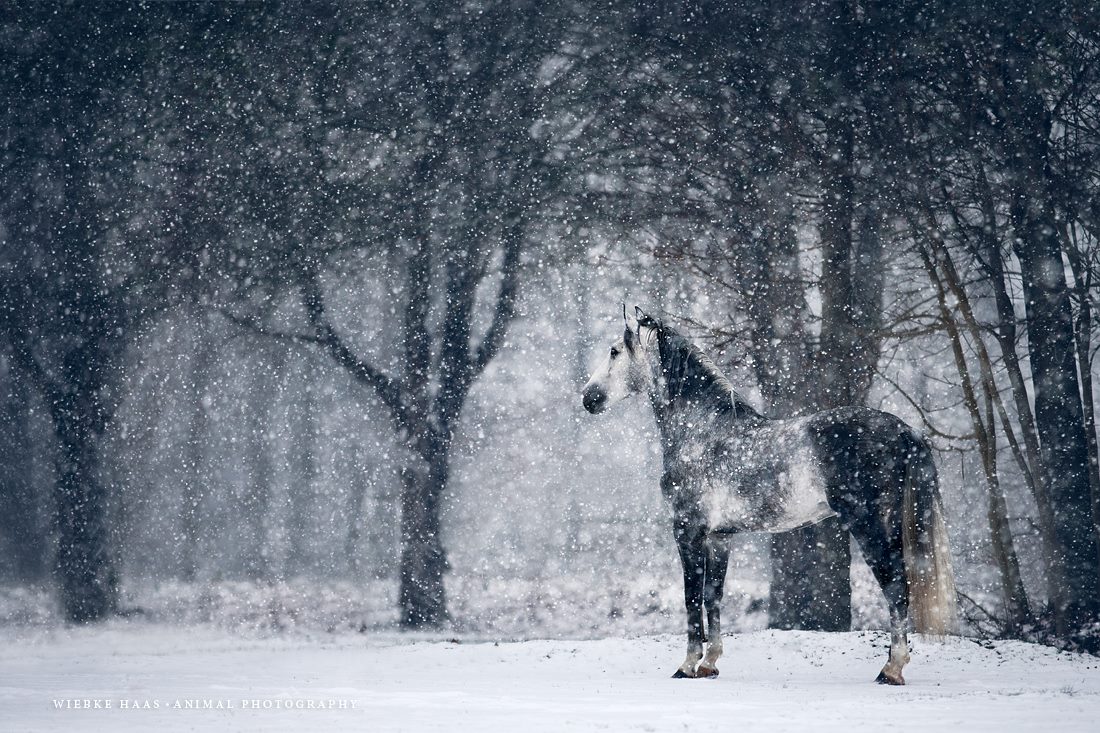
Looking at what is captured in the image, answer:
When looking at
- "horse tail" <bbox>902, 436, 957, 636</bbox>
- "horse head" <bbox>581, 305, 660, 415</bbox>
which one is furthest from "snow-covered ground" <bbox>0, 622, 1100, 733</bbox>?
"horse head" <bbox>581, 305, 660, 415</bbox>

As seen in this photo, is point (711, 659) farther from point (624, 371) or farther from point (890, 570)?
point (624, 371)

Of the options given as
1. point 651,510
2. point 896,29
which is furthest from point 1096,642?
point 651,510

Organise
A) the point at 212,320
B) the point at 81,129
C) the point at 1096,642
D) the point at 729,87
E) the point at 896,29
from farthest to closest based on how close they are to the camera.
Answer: the point at 212,320, the point at 81,129, the point at 729,87, the point at 896,29, the point at 1096,642

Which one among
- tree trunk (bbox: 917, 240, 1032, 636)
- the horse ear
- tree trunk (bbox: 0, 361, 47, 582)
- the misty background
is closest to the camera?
the horse ear

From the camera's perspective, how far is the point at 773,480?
6840 mm

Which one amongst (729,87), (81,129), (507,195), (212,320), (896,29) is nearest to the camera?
(896,29)

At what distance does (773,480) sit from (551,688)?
2087 millimetres

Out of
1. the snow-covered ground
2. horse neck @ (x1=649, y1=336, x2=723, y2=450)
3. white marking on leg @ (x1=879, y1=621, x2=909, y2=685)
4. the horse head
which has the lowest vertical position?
the snow-covered ground

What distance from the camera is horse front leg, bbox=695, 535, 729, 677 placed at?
7.24m

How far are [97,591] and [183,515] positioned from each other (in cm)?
378

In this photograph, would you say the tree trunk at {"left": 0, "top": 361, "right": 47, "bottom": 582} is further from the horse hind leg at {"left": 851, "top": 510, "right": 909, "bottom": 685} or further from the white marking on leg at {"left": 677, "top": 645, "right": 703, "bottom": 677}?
the horse hind leg at {"left": 851, "top": 510, "right": 909, "bottom": 685}

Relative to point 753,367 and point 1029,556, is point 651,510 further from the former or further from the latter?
point 753,367

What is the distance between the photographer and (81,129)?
13.1 metres

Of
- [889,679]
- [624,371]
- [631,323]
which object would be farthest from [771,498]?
[631,323]
